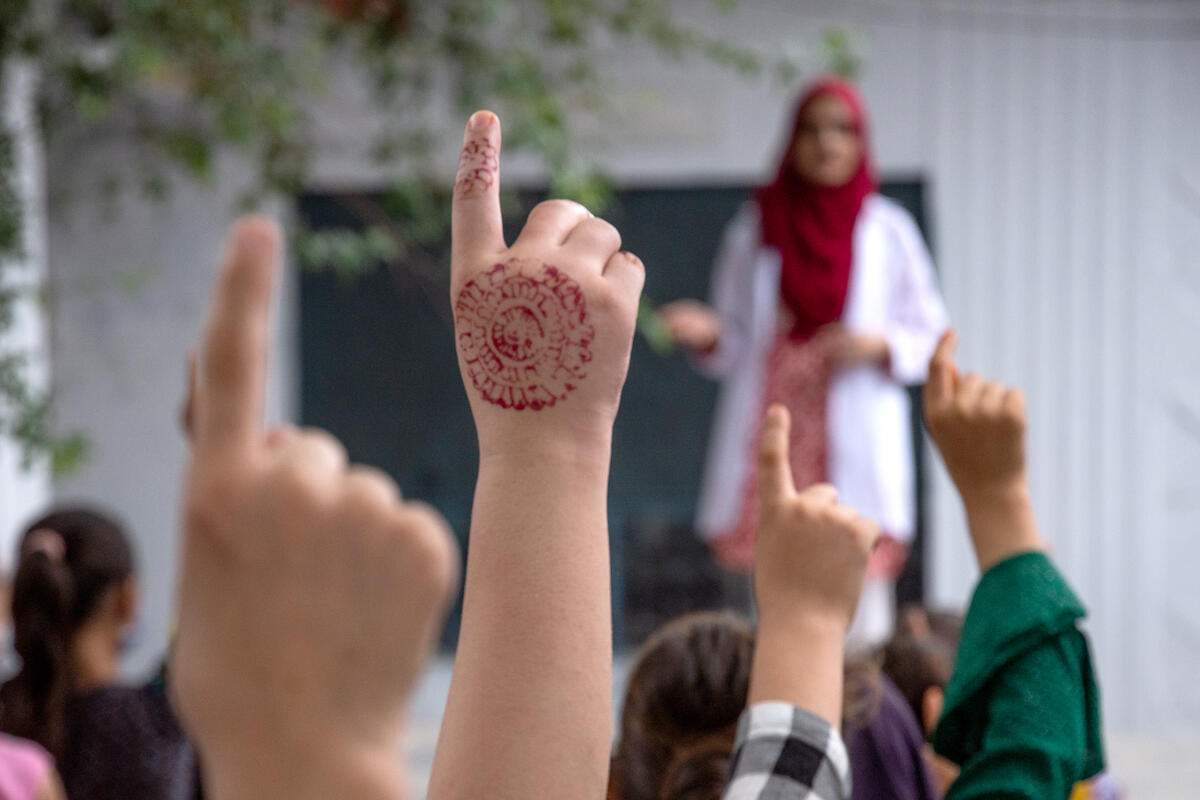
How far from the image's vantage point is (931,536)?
3898 mm

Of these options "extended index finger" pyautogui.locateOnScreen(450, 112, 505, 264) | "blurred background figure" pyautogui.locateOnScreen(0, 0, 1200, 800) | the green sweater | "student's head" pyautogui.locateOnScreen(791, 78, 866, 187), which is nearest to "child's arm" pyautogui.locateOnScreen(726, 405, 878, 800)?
the green sweater

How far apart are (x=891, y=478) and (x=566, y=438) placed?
194 centimetres

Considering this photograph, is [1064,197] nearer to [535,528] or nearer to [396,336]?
[396,336]

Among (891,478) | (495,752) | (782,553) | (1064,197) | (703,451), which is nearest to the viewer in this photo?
(495,752)

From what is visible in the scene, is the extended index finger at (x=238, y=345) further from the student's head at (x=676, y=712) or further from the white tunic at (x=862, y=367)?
the white tunic at (x=862, y=367)

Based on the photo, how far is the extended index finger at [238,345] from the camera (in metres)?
0.38

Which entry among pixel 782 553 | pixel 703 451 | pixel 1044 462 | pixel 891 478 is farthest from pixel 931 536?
pixel 782 553

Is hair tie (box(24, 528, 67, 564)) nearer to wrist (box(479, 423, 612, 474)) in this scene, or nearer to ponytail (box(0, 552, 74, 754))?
ponytail (box(0, 552, 74, 754))

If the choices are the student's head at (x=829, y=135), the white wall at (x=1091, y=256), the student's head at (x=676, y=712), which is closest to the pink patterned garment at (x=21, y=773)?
the student's head at (x=676, y=712)

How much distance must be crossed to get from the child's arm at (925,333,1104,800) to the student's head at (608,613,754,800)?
0.55 feet

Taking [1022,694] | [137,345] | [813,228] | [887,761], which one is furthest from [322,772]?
[137,345]

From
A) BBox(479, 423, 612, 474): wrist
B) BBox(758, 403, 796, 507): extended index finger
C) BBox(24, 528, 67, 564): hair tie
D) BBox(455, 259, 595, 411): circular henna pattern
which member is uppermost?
BBox(455, 259, 595, 411): circular henna pattern

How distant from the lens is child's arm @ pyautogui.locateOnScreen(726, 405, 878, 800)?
647 millimetres

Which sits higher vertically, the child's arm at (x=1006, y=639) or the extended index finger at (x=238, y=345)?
the extended index finger at (x=238, y=345)
